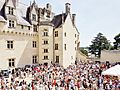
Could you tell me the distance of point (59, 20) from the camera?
37906 mm

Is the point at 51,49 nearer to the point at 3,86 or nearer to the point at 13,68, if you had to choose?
the point at 13,68

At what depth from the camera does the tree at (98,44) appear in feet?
242

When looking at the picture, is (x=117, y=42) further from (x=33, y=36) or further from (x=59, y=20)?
(x=33, y=36)

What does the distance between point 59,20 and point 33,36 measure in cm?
619

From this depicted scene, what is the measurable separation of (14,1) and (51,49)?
1000 cm

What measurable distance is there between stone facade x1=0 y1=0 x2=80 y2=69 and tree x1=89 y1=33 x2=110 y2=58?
110 feet

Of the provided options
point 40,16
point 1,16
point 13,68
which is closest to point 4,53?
point 13,68

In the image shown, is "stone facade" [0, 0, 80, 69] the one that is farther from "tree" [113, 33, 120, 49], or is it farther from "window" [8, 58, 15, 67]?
"tree" [113, 33, 120, 49]

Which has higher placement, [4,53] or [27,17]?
[27,17]

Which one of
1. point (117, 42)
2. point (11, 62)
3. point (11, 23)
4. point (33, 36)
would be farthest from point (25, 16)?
point (117, 42)

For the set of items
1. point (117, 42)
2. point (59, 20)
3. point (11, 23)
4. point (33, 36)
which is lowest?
point (33, 36)

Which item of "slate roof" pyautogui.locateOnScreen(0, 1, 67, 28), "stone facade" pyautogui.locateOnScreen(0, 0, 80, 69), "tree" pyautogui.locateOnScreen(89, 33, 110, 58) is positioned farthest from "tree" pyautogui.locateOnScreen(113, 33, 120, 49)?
"slate roof" pyautogui.locateOnScreen(0, 1, 67, 28)

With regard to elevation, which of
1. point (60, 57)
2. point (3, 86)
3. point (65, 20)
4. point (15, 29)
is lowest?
point (3, 86)

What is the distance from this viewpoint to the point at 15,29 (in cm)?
3039
